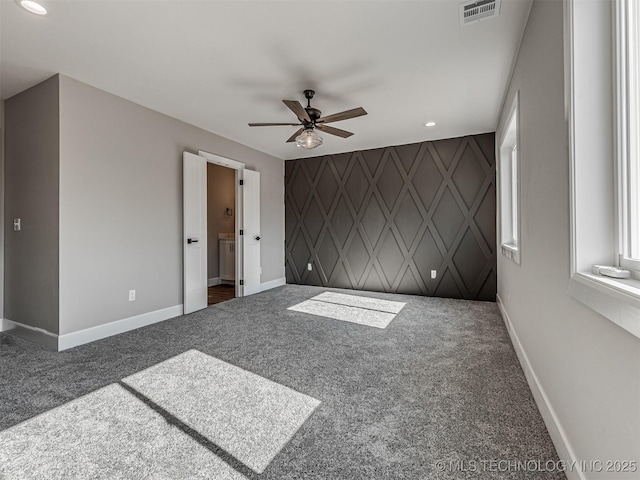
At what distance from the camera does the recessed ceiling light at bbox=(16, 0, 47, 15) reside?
6.15 ft

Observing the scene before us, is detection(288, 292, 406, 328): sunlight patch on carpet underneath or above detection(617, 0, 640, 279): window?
underneath

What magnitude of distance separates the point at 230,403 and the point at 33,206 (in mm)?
2830

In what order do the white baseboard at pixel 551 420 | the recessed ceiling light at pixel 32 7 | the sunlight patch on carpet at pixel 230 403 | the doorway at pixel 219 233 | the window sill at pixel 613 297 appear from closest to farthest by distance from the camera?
1. the window sill at pixel 613 297
2. the white baseboard at pixel 551 420
3. the sunlight patch on carpet at pixel 230 403
4. the recessed ceiling light at pixel 32 7
5. the doorway at pixel 219 233

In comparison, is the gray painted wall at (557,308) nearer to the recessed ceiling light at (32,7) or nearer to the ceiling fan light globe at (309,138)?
the ceiling fan light globe at (309,138)

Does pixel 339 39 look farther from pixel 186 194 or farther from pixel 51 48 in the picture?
pixel 186 194

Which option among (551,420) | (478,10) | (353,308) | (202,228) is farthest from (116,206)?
(551,420)

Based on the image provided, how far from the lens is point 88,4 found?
6.23 ft

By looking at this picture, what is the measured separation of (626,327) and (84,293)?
3.75 metres

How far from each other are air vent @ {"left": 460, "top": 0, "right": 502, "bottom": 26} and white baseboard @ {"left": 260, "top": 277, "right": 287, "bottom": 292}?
14.9 ft

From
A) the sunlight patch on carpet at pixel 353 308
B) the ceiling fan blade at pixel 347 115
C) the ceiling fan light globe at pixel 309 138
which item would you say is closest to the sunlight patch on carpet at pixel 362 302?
the sunlight patch on carpet at pixel 353 308

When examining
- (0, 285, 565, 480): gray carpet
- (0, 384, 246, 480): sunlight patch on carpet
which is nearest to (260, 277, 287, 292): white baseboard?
(0, 285, 565, 480): gray carpet

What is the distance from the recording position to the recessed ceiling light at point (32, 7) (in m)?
1.87

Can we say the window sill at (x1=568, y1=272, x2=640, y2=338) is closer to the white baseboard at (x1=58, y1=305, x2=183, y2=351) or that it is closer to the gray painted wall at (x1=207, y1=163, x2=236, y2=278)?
the white baseboard at (x1=58, y1=305, x2=183, y2=351)

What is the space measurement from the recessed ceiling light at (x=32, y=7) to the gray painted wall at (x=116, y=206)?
92 cm
